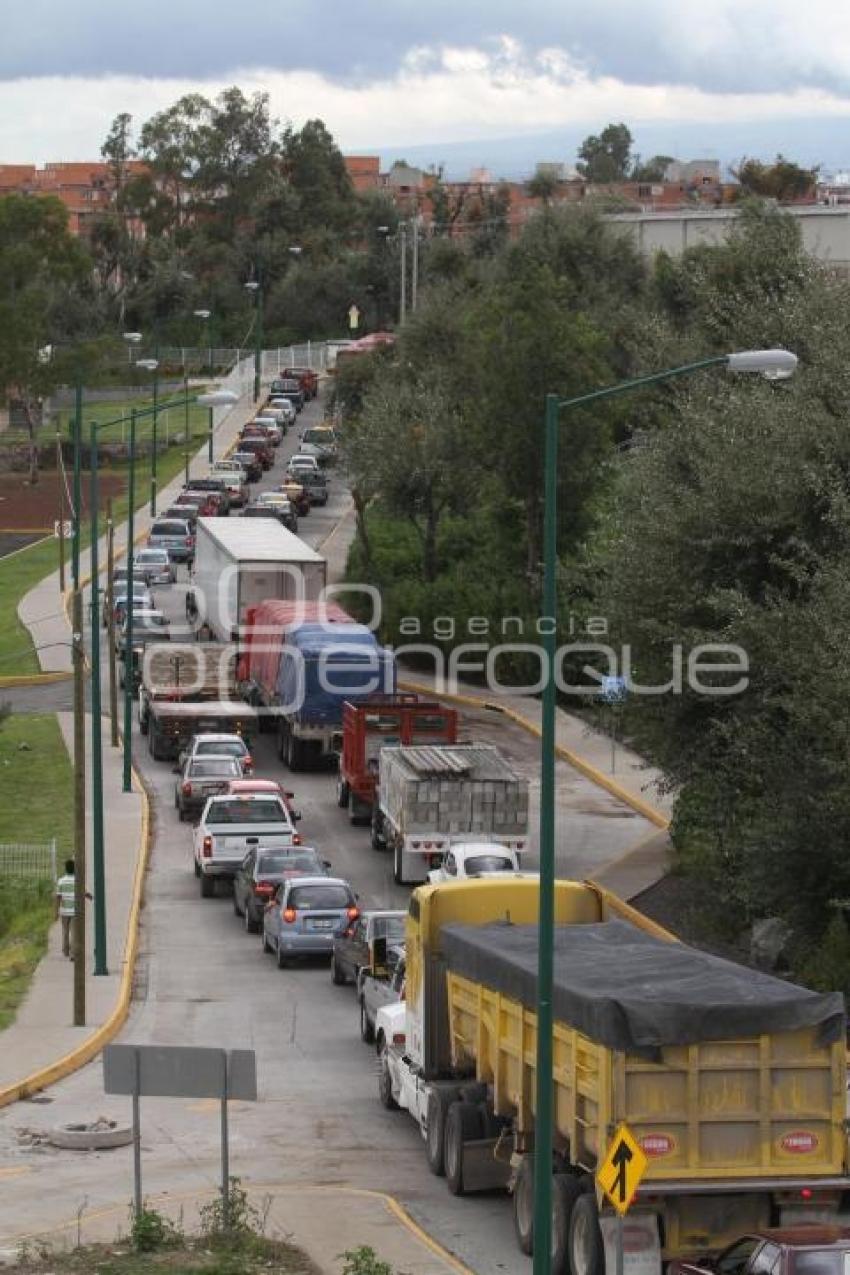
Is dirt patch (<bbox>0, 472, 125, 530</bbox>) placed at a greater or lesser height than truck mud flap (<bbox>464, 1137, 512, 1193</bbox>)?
lesser

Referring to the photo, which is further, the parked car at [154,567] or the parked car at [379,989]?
the parked car at [154,567]

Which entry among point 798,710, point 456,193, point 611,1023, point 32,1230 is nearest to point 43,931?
point 798,710

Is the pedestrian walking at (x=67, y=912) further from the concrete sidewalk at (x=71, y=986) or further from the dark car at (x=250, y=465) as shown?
the dark car at (x=250, y=465)

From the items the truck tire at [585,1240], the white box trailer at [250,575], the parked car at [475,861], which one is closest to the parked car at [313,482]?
the white box trailer at [250,575]

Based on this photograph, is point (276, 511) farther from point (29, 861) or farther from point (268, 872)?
point (268, 872)

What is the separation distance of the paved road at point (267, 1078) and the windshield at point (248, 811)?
1.25 meters

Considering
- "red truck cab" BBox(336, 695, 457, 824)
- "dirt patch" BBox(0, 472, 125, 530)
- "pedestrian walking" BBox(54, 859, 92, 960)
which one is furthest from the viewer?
"dirt patch" BBox(0, 472, 125, 530)

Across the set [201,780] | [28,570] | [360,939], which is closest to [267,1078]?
[360,939]

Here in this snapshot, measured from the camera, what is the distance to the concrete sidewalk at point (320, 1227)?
19.1 metres

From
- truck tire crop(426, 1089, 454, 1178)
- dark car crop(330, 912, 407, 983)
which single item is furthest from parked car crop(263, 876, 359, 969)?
truck tire crop(426, 1089, 454, 1178)

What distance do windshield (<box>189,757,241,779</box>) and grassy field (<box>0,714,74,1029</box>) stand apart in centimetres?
243

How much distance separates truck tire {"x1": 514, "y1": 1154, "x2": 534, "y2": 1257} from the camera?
19.2 metres

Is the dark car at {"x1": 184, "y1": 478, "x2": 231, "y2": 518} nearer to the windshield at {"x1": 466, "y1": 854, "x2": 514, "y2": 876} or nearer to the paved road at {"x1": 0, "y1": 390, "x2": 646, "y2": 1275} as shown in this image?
the paved road at {"x1": 0, "y1": 390, "x2": 646, "y2": 1275}

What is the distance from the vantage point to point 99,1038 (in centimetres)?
2862
